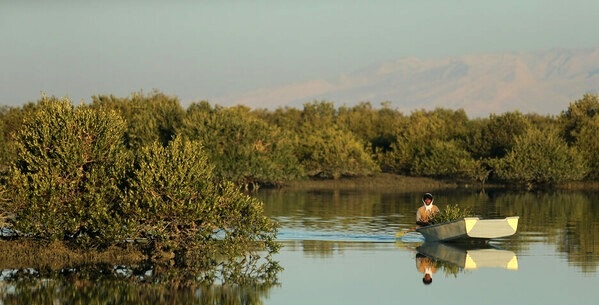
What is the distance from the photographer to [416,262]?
3853 cm

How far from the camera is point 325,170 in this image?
349 feet

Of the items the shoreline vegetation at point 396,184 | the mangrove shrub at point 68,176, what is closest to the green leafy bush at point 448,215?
the mangrove shrub at point 68,176

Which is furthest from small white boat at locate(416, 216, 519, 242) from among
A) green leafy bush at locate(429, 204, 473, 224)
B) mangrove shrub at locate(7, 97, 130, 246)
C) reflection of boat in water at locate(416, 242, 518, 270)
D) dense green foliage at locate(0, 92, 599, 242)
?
mangrove shrub at locate(7, 97, 130, 246)

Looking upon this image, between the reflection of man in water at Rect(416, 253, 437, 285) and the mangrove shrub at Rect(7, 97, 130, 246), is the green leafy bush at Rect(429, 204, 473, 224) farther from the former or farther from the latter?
the mangrove shrub at Rect(7, 97, 130, 246)

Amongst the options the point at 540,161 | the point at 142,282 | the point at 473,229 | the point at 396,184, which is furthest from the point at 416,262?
the point at 396,184

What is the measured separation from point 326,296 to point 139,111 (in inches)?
2863

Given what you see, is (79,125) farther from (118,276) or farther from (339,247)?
(339,247)

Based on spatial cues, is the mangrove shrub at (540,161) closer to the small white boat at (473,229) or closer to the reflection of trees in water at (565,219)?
the reflection of trees in water at (565,219)

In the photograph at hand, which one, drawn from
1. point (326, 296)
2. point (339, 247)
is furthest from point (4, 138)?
point (326, 296)

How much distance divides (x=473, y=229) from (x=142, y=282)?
546 inches

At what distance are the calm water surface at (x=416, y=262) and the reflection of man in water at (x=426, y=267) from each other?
2.7 inches

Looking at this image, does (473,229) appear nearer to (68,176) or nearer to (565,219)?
(68,176)

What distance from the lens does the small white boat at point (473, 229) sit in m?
41.4

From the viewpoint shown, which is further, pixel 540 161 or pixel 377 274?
pixel 540 161
